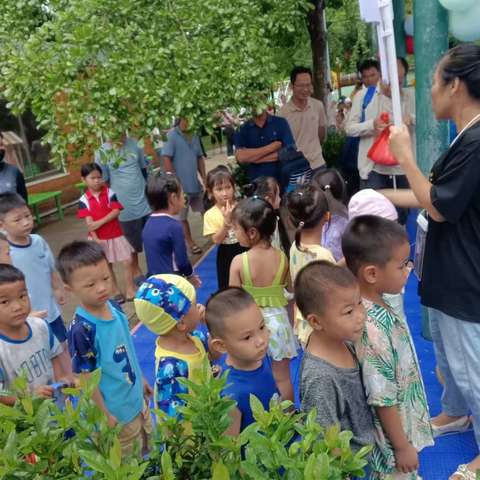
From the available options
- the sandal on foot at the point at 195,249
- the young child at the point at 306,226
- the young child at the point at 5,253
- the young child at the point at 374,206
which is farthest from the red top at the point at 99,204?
the young child at the point at 374,206

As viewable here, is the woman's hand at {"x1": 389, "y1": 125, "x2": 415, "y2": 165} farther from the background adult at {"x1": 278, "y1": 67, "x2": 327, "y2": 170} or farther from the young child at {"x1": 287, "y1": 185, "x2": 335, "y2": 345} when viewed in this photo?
the background adult at {"x1": 278, "y1": 67, "x2": 327, "y2": 170}

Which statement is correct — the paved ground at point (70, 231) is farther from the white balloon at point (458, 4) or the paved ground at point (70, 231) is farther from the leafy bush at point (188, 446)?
the leafy bush at point (188, 446)

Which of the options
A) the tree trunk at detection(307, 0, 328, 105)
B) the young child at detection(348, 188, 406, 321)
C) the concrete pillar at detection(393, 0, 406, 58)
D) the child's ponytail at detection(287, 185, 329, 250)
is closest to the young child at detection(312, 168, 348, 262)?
the child's ponytail at detection(287, 185, 329, 250)

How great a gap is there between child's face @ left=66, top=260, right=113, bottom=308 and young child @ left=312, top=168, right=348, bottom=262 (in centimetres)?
135

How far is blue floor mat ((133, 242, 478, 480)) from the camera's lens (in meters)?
2.56

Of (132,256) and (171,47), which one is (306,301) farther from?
(132,256)

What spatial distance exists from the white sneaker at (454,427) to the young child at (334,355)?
1.08 meters

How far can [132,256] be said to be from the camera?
520 centimetres

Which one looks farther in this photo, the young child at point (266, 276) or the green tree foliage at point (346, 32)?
the green tree foliage at point (346, 32)

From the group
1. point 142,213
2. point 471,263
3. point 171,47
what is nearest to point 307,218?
point 471,263

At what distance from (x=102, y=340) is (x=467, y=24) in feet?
7.93

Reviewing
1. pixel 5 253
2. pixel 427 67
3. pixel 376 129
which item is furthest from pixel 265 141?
pixel 5 253

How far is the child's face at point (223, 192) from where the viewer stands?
367cm

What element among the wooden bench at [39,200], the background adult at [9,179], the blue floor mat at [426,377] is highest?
the background adult at [9,179]
